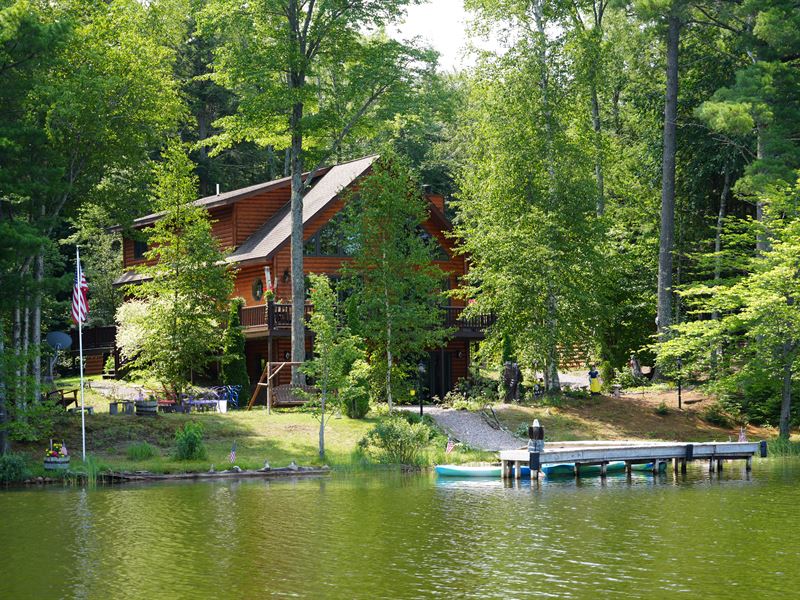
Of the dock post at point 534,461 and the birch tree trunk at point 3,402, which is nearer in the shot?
A: the dock post at point 534,461

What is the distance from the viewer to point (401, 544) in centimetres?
1997

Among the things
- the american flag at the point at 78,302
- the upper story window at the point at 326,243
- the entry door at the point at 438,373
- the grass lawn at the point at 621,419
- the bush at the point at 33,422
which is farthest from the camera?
the entry door at the point at 438,373

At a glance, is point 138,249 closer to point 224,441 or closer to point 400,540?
point 224,441

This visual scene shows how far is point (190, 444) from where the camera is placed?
31094mm

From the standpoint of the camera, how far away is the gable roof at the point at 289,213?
45906 mm

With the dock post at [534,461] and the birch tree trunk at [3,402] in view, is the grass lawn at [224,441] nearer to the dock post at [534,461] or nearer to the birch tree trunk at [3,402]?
the birch tree trunk at [3,402]

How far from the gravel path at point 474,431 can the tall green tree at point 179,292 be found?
30.9 feet

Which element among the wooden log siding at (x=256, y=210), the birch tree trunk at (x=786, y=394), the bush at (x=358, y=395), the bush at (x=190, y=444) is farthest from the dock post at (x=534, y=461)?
the wooden log siding at (x=256, y=210)

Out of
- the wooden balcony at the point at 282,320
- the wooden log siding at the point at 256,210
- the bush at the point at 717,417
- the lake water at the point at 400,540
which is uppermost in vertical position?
the wooden log siding at the point at 256,210

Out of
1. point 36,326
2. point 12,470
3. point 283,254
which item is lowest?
point 12,470

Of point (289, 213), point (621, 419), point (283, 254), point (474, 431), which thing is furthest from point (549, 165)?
point (289, 213)

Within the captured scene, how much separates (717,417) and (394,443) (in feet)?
46.5

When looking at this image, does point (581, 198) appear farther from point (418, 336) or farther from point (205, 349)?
point (205, 349)

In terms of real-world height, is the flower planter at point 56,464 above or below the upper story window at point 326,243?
below
